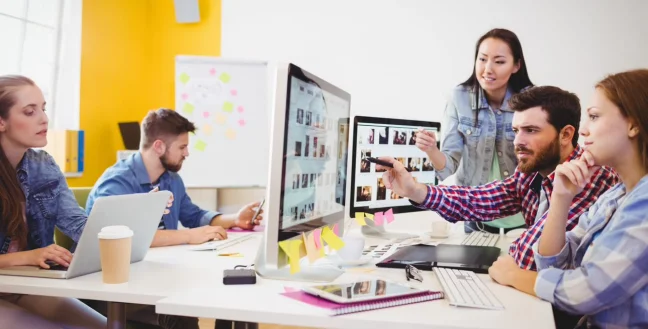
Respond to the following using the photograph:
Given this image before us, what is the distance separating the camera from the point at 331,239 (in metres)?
1.49

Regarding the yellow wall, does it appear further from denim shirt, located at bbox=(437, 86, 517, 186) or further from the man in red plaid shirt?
the man in red plaid shirt

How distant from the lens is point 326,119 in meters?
1.53

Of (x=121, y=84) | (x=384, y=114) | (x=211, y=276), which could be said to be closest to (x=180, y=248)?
(x=211, y=276)

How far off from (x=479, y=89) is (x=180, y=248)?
4.85 feet

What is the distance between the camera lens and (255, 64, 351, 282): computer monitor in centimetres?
124

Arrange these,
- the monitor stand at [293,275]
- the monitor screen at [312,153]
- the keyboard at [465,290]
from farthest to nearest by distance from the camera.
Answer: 1. the monitor stand at [293,275]
2. the monitor screen at [312,153]
3. the keyboard at [465,290]

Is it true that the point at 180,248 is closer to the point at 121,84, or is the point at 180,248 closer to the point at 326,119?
the point at 326,119

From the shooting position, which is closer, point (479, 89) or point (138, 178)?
point (138, 178)

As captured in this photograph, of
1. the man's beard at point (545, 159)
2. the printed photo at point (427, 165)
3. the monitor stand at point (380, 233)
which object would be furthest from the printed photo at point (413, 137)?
the man's beard at point (545, 159)

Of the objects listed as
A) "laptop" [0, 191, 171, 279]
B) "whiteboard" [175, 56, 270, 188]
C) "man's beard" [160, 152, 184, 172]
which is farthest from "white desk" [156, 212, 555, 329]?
"whiteboard" [175, 56, 270, 188]

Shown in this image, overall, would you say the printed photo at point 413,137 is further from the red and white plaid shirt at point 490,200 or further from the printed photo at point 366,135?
the red and white plaid shirt at point 490,200

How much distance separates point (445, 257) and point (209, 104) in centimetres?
273

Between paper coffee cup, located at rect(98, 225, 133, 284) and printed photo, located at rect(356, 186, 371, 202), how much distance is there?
41.3 inches

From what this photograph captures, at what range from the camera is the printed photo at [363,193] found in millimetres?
2238
